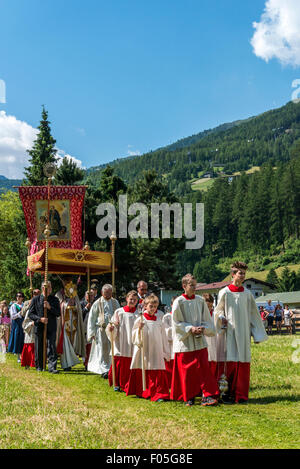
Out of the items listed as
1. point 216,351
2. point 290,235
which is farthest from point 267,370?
point 290,235

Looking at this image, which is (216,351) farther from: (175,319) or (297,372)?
(297,372)

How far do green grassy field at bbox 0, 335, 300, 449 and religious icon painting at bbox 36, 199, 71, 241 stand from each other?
8.40m

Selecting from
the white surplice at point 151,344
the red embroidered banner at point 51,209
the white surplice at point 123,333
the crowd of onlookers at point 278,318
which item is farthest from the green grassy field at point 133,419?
the crowd of onlookers at point 278,318

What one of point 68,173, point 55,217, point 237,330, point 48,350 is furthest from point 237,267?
point 68,173

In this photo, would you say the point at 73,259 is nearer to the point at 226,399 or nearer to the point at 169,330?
the point at 169,330

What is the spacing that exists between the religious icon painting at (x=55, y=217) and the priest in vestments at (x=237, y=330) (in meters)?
10.5

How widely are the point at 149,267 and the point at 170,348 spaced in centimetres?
2483

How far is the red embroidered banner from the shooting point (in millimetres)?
18359

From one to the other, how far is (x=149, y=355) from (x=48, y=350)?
495 centimetres

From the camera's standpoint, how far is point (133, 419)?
23.6ft

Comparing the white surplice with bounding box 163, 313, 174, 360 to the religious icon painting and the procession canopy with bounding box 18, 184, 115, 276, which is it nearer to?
the procession canopy with bounding box 18, 184, 115, 276

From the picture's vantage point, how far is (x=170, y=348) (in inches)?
393

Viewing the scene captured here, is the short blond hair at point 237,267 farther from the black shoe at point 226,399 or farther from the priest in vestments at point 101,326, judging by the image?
the priest in vestments at point 101,326

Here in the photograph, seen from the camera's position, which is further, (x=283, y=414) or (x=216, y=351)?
(x=216, y=351)
